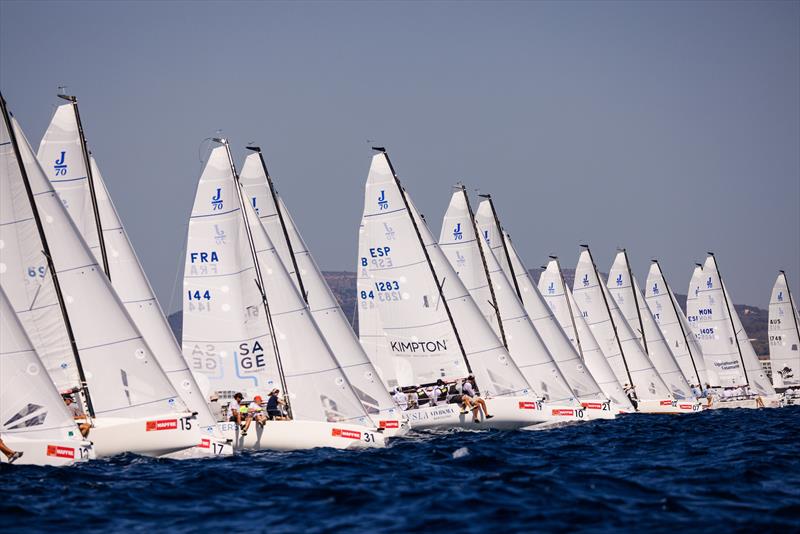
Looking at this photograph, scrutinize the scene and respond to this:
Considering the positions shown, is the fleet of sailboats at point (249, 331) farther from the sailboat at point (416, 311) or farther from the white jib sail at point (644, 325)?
the white jib sail at point (644, 325)

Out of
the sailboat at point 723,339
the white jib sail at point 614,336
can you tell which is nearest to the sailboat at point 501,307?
the white jib sail at point 614,336

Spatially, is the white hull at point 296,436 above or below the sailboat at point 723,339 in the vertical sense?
below

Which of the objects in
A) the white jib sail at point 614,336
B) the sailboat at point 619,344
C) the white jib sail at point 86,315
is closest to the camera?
the white jib sail at point 86,315

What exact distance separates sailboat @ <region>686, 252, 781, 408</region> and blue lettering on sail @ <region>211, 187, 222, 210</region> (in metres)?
40.0

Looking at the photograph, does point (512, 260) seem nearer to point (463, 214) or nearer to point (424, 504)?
point (463, 214)

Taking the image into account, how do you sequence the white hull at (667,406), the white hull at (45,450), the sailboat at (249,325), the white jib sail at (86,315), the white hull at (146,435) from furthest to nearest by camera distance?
the white hull at (667,406) < the sailboat at (249,325) < the white jib sail at (86,315) < the white hull at (146,435) < the white hull at (45,450)

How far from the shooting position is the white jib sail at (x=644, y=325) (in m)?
55.4

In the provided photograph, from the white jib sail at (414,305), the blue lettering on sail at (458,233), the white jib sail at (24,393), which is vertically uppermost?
the blue lettering on sail at (458,233)

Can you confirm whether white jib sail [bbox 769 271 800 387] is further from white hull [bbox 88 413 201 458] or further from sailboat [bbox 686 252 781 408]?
white hull [bbox 88 413 201 458]

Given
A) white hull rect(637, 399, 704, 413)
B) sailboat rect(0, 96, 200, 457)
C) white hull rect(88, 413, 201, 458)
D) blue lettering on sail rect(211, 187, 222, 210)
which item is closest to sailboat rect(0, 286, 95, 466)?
white hull rect(88, 413, 201, 458)

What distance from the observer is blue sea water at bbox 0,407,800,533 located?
14797 mm

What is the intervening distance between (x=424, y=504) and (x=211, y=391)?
50.0 feet

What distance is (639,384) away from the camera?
176ft

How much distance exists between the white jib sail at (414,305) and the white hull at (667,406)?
16899 millimetres
